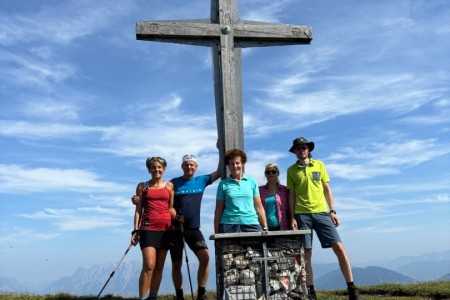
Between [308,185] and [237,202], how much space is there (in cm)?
159

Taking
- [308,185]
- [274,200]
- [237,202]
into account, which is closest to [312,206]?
[308,185]

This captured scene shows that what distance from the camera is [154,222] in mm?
7668

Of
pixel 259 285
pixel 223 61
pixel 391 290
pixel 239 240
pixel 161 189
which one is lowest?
pixel 391 290

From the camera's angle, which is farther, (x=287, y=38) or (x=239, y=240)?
(x=287, y=38)

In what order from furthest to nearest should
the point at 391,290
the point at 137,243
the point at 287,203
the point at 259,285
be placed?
1. the point at 391,290
2. the point at 287,203
3. the point at 137,243
4. the point at 259,285

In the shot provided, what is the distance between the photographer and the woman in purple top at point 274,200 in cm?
819

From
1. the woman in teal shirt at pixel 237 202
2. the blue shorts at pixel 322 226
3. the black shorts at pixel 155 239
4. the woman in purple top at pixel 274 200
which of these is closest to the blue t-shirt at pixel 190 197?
the black shorts at pixel 155 239

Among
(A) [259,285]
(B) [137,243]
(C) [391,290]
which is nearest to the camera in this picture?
(A) [259,285]

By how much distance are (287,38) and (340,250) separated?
4.29 m

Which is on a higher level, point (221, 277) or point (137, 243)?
point (137, 243)

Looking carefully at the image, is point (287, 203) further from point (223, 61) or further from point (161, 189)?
point (223, 61)

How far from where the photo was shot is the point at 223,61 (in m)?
8.41

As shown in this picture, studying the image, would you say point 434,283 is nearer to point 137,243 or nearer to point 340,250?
point 340,250

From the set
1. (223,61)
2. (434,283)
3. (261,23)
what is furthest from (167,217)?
(434,283)
